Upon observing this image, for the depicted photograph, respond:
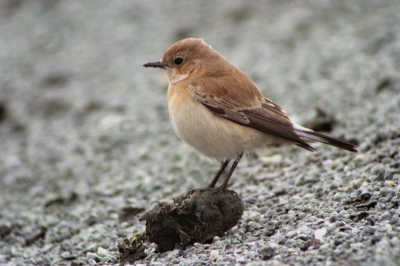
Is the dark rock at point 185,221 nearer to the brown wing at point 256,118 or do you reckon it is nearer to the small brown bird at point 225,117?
the small brown bird at point 225,117

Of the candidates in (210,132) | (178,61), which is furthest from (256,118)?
(178,61)

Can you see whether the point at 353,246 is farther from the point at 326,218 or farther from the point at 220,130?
the point at 220,130

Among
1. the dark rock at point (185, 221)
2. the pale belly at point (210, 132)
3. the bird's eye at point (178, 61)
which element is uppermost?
the bird's eye at point (178, 61)

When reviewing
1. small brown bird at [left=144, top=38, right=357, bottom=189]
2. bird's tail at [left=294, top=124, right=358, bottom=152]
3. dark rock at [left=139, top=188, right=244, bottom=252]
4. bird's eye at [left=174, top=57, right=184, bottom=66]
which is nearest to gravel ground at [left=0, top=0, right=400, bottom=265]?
dark rock at [left=139, top=188, right=244, bottom=252]

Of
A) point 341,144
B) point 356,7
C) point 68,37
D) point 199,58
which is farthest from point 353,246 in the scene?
point 68,37

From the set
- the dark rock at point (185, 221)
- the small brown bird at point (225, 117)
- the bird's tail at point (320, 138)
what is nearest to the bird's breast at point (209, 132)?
the small brown bird at point (225, 117)

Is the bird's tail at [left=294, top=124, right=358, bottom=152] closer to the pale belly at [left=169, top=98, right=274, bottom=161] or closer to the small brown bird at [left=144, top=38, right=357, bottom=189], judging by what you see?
the small brown bird at [left=144, top=38, right=357, bottom=189]

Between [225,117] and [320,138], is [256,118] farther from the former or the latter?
[320,138]
